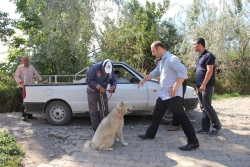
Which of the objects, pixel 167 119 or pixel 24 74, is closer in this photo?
pixel 167 119

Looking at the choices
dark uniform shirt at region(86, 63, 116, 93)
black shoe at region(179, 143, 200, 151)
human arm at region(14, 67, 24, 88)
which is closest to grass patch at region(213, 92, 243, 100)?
black shoe at region(179, 143, 200, 151)

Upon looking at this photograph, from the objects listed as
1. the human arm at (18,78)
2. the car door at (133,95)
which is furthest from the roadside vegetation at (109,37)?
the car door at (133,95)

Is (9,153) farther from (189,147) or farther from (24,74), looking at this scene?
(24,74)

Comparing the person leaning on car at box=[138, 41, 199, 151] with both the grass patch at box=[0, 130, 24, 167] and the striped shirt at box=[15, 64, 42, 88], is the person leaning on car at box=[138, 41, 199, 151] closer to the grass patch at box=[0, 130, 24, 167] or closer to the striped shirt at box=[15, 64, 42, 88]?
the grass patch at box=[0, 130, 24, 167]

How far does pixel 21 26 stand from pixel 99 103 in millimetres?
10021

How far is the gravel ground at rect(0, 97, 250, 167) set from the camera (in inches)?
179

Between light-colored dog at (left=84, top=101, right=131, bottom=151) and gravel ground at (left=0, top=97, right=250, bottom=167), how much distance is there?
2.07 feet

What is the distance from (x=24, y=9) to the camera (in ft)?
43.8

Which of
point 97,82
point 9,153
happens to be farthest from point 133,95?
point 9,153

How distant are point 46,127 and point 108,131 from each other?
2.57 m

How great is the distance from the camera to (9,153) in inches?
166

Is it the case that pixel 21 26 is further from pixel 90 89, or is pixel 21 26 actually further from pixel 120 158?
pixel 120 158

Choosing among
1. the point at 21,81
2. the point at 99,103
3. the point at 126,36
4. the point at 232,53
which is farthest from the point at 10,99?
the point at 232,53

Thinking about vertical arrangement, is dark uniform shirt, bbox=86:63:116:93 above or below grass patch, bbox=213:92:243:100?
above
